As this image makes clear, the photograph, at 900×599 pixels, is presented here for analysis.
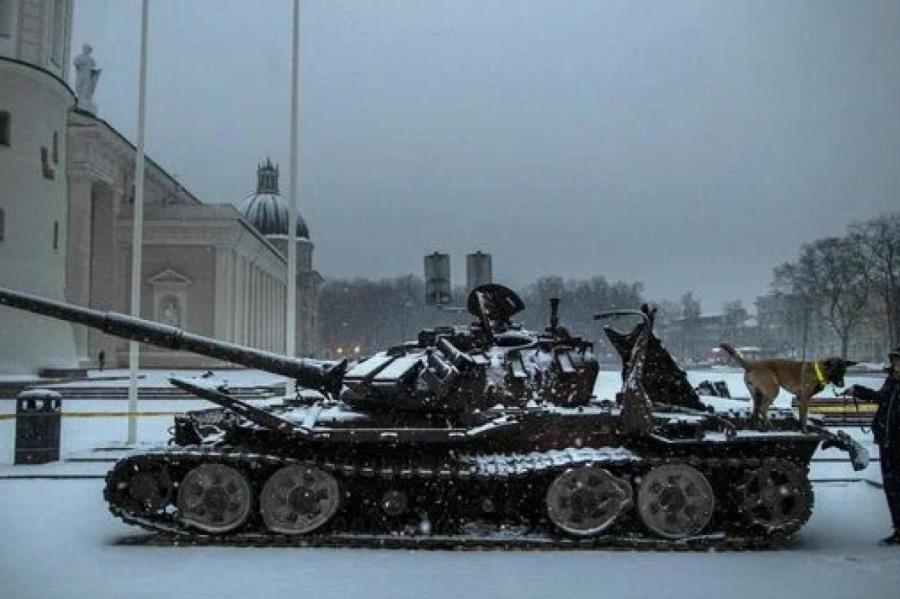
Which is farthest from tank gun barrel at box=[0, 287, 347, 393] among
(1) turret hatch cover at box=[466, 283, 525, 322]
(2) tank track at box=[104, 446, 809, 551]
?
Answer: (1) turret hatch cover at box=[466, 283, 525, 322]

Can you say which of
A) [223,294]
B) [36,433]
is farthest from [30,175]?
[36,433]

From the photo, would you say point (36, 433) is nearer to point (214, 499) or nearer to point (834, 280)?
point (214, 499)

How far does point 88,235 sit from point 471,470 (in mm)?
45181

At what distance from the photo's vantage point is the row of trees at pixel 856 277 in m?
59.8

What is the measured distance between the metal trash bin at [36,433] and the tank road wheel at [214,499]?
7.13m

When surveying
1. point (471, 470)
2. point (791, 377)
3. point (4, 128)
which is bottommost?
→ point (471, 470)

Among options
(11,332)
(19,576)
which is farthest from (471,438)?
(11,332)

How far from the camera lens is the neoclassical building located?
119ft

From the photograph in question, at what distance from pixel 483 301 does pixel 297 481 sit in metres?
3.03

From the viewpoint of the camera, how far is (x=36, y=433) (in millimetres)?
14859

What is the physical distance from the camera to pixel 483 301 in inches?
419

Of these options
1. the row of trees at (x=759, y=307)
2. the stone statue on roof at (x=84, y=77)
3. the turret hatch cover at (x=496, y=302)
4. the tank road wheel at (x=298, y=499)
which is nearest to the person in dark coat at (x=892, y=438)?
the turret hatch cover at (x=496, y=302)

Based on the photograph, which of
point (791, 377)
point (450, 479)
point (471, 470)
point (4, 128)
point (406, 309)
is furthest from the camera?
point (406, 309)

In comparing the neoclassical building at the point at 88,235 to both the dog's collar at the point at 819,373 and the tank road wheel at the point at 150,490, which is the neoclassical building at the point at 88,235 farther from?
the dog's collar at the point at 819,373
